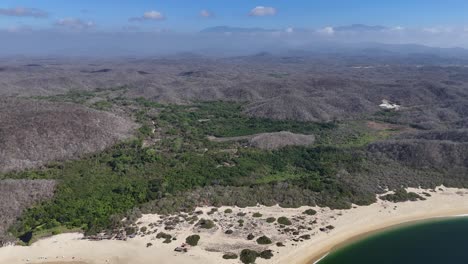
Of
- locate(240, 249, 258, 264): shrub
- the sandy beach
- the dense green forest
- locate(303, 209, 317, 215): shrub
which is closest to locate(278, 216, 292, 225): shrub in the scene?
the sandy beach

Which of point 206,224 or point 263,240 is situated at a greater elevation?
point 206,224

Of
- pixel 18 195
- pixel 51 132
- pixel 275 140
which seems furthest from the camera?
pixel 275 140

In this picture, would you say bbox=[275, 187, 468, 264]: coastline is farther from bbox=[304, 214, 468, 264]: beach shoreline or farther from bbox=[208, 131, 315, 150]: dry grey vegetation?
bbox=[208, 131, 315, 150]: dry grey vegetation

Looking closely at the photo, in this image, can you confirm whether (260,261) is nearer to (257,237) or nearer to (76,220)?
(257,237)

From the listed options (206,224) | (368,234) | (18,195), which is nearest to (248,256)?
(206,224)

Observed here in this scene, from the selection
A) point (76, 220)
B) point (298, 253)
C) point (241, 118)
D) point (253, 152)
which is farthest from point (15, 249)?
point (241, 118)

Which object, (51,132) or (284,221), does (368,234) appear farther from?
(51,132)
